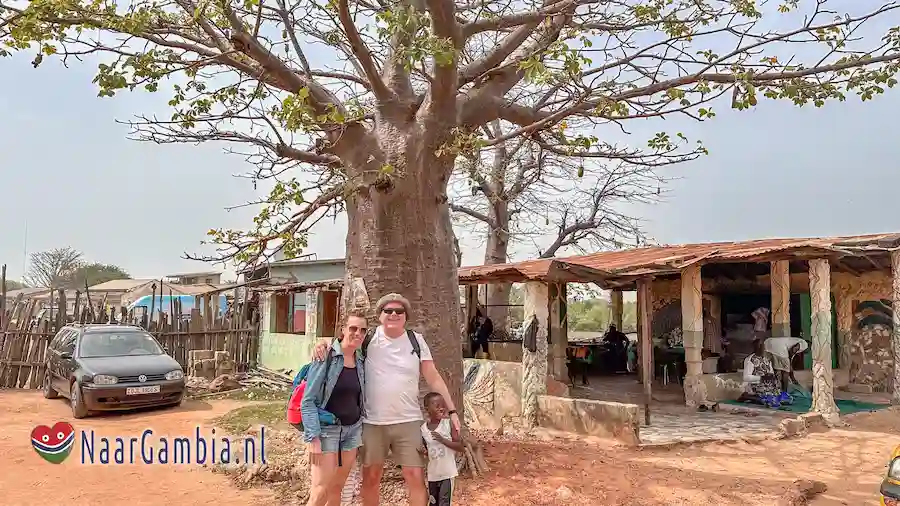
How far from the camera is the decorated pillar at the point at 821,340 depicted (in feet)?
29.5

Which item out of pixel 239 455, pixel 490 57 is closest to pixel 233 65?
pixel 490 57

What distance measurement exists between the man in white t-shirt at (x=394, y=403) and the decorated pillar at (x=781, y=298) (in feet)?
28.1

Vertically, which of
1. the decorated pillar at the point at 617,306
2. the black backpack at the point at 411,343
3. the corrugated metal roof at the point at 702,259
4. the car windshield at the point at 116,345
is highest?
the corrugated metal roof at the point at 702,259

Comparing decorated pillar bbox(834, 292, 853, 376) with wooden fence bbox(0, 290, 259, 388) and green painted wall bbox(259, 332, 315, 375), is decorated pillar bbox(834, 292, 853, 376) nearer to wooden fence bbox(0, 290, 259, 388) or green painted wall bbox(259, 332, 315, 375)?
green painted wall bbox(259, 332, 315, 375)

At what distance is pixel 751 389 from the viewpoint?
10.6m

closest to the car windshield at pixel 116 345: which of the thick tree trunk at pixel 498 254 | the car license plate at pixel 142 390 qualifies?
the car license plate at pixel 142 390

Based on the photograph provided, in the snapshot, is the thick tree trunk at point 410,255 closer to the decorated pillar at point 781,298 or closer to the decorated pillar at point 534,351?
the decorated pillar at point 534,351

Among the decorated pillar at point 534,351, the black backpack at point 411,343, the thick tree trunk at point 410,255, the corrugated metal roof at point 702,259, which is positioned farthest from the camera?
the decorated pillar at point 534,351

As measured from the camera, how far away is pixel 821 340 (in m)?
9.18

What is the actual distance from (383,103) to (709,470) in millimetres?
4968

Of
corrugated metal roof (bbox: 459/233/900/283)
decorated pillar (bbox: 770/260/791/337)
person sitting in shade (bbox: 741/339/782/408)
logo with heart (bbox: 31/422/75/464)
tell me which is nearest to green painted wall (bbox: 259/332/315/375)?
logo with heart (bbox: 31/422/75/464)

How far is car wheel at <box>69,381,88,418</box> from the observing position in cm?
1000

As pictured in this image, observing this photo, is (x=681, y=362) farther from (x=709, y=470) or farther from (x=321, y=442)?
(x=321, y=442)

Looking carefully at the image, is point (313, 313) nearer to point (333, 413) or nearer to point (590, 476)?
point (590, 476)
